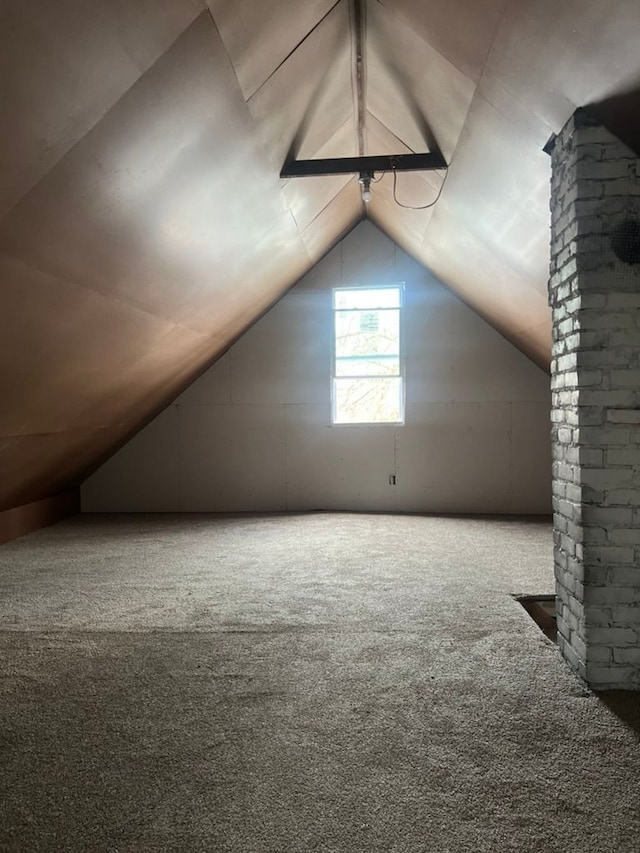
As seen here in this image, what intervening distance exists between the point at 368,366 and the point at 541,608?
343 centimetres

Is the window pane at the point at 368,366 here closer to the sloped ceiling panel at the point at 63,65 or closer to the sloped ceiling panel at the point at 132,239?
the sloped ceiling panel at the point at 132,239

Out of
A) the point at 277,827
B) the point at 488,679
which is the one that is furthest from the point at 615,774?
the point at 277,827

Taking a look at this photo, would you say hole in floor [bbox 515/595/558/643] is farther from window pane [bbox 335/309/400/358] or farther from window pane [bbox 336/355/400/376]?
window pane [bbox 335/309/400/358]

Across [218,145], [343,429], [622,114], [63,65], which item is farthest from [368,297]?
[63,65]

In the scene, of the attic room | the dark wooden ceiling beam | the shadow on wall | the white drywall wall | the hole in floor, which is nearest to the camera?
the attic room

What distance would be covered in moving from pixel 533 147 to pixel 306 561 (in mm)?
2971

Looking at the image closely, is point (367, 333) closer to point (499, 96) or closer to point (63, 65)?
point (499, 96)

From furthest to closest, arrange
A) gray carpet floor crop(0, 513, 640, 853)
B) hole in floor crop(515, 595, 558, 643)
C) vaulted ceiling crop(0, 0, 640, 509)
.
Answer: hole in floor crop(515, 595, 558, 643) → vaulted ceiling crop(0, 0, 640, 509) → gray carpet floor crop(0, 513, 640, 853)

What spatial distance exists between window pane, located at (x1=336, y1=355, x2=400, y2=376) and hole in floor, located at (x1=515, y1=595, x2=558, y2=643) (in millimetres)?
3201

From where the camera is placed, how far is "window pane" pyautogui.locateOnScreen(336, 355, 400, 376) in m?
6.16

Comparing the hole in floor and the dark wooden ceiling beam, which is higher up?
the dark wooden ceiling beam

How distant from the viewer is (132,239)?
9.17ft

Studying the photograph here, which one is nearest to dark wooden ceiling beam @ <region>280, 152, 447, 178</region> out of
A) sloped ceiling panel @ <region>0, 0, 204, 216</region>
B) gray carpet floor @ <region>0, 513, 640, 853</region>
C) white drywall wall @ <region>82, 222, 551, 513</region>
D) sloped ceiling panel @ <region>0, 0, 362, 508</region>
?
sloped ceiling panel @ <region>0, 0, 362, 508</region>

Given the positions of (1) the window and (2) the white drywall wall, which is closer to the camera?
(2) the white drywall wall
